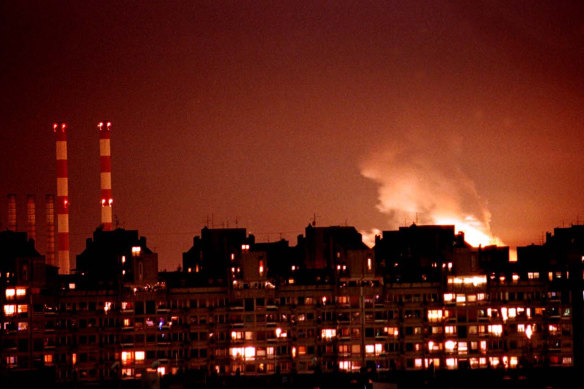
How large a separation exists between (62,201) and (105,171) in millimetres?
2323

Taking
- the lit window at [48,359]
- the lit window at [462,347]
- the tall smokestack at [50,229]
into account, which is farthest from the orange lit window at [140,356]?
the tall smokestack at [50,229]

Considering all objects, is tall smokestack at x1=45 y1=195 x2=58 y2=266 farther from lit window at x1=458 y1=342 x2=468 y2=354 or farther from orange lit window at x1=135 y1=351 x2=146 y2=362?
lit window at x1=458 y1=342 x2=468 y2=354

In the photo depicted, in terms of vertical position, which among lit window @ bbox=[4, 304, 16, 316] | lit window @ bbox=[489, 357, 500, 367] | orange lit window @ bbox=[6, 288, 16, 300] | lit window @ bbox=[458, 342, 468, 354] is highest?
orange lit window @ bbox=[6, 288, 16, 300]

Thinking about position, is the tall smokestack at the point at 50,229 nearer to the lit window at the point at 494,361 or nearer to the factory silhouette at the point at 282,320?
the factory silhouette at the point at 282,320

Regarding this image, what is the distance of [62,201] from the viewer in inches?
2146

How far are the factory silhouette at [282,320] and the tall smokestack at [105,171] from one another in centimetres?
797

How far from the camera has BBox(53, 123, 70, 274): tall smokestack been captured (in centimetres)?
5309

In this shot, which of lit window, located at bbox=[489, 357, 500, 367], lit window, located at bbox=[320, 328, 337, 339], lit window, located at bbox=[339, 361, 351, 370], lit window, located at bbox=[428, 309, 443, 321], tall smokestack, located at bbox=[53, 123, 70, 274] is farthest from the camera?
tall smokestack, located at bbox=[53, 123, 70, 274]

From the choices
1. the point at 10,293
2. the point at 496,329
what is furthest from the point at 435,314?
the point at 10,293

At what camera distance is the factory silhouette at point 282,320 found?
40.7 meters

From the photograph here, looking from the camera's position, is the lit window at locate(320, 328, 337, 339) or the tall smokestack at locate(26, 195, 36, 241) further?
the tall smokestack at locate(26, 195, 36, 241)

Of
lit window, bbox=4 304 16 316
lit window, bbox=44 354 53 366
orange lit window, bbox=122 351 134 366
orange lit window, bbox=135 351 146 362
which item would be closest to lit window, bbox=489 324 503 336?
orange lit window, bbox=135 351 146 362

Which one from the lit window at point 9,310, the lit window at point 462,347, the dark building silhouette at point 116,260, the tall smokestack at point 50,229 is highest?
the tall smokestack at point 50,229

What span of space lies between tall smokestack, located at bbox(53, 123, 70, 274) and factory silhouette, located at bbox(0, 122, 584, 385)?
6403mm
